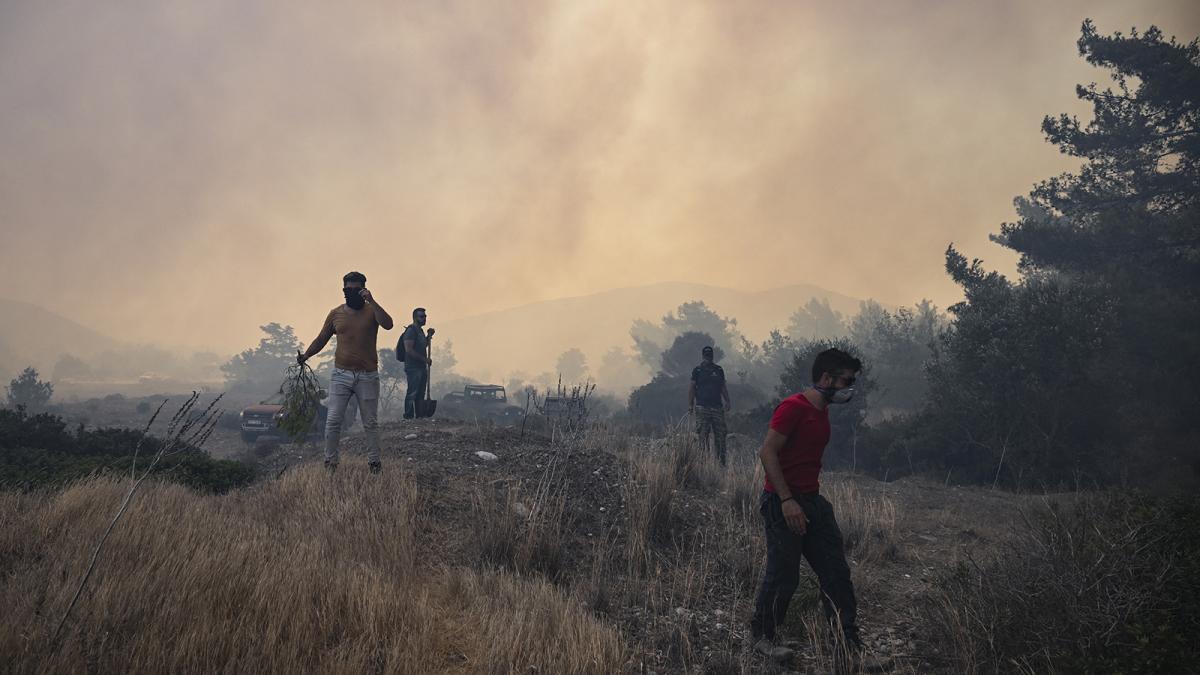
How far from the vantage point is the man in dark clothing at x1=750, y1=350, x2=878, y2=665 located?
3.55 metres

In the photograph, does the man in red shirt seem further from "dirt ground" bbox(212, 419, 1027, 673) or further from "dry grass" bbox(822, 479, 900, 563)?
"dry grass" bbox(822, 479, 900, 563)

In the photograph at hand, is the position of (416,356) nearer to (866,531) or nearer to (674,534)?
(674,534)

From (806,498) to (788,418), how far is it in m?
0.53

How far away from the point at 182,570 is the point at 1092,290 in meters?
17.7

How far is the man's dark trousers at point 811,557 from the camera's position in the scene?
360cm

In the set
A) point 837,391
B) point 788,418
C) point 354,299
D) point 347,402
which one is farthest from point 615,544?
point 354,299

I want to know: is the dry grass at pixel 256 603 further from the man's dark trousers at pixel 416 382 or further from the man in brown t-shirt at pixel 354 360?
the man's dark trousers at pixel 416 382

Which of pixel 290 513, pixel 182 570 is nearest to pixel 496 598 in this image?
pixel 182 570

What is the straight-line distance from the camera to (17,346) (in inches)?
4520

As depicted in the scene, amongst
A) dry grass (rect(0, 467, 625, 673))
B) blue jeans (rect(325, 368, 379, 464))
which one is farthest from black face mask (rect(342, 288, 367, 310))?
dry grass (rect(0, 467, 625, 673))

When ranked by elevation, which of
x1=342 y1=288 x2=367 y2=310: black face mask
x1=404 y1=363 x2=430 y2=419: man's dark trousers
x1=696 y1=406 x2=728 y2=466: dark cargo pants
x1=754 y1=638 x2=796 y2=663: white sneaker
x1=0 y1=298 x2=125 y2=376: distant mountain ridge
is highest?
x1=0 y1=298 x2=125 y2=376: distant mountain ridge

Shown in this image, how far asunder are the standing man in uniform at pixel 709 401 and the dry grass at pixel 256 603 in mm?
6519

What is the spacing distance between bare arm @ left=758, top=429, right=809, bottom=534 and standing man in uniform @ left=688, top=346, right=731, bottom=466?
6848 millimetres

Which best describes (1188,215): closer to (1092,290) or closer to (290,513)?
(1092,290)
